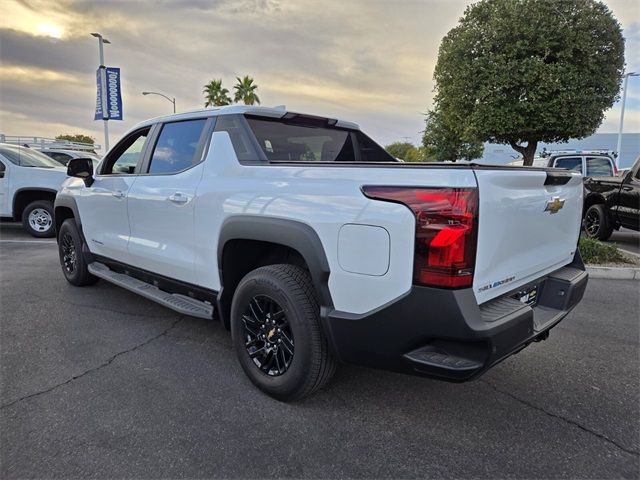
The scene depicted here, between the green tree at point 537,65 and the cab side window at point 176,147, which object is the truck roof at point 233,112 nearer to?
the cab side window at point 176,147

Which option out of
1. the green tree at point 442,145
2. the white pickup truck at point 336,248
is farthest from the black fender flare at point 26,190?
the green tree at point 442,145

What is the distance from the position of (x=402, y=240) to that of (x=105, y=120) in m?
22.2

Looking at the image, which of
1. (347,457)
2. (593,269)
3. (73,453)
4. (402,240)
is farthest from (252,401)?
(593,269)

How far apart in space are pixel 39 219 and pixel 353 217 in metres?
8.65

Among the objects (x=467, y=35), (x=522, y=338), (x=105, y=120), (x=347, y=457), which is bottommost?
(x=347, y=457)

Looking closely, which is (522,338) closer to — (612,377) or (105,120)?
(612,377)

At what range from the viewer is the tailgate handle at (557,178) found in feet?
7.98

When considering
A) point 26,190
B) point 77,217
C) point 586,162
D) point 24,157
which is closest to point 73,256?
point 77,217

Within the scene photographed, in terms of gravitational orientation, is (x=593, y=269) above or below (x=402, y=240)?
below

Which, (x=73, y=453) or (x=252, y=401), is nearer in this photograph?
(x=73, y=453)

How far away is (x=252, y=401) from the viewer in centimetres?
269

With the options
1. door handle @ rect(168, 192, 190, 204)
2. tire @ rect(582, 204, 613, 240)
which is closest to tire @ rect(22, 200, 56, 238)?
door handle @ rect(168, 192, 190, 204)

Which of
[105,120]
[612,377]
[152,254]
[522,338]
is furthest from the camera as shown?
[105,120]

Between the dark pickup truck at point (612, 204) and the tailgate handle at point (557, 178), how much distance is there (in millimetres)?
6074
